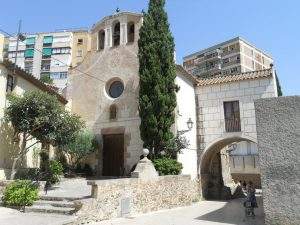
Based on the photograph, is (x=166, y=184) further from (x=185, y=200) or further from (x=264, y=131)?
(x=264, y=131)

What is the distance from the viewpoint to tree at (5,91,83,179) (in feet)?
49.6

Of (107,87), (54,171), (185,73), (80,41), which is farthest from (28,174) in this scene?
(80,41)

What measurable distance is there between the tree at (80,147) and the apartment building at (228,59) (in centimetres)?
4456

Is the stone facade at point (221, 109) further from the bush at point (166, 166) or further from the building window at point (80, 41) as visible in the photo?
the building window at point (80, 41)

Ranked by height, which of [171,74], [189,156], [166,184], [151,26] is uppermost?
[151,26]

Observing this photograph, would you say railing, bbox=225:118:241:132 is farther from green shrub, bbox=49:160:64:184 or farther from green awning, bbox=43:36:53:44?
green awning, bbox=43:36:53:44

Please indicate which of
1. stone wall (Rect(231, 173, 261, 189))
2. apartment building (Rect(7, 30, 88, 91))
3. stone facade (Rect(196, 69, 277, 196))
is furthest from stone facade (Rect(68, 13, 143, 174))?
apartment building (Rect(7, 30, 88, 91))

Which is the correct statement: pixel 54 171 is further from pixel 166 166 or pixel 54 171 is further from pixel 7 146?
pixel 166 166

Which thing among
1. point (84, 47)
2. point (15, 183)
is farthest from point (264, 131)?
point (84, 47)

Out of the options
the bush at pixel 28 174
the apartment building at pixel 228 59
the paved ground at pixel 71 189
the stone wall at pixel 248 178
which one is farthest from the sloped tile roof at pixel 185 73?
the apartment building at pixel 228 59

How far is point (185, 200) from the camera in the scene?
17891mm

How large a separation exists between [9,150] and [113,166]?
21.4 feet

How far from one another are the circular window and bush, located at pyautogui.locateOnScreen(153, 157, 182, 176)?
19.5ft

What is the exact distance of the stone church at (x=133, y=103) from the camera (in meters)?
20.3
